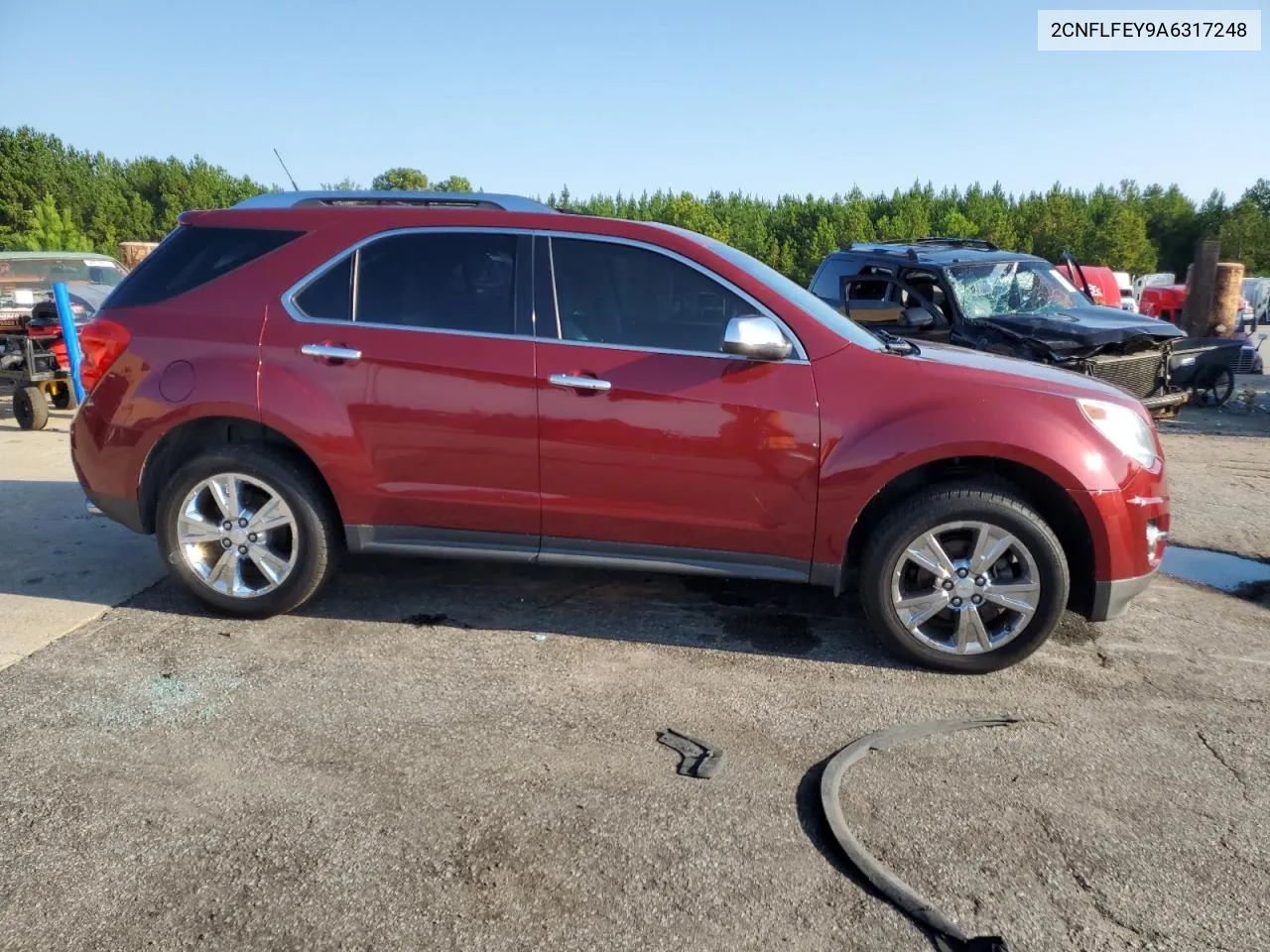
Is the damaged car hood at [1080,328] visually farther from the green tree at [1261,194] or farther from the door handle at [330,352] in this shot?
the green tree at [1261,194]

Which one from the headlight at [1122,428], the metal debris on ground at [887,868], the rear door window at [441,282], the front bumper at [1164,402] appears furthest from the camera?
the front bumper at [1164,402]

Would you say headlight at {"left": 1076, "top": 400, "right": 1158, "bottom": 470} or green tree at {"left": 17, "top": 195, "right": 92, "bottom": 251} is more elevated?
green tree at {"left": 17, "top": 195, "right": 92, "bottom": 251}

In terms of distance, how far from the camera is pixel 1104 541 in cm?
381

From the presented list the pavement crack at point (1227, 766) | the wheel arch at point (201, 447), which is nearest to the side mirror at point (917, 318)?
the pavement crack at point (1227, 766)

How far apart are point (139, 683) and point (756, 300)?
301cm

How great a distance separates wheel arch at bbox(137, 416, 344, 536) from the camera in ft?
14.2

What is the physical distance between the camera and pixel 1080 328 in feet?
25.6

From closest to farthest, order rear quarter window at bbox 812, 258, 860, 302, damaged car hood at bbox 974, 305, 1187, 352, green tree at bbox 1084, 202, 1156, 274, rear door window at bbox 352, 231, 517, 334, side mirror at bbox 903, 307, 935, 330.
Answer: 1. rear door window at bbox 352, 231, 517, 334
2. damaged car hood at bbox 974, 305, 1187, 352
3. side mirror at bbox 903, 307, 935, 330
4. rear quarter window at bbox 812, 258, 860, 302
5. green tree at bbox 1084, 202, 1156, 274

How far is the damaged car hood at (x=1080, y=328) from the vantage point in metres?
7.68

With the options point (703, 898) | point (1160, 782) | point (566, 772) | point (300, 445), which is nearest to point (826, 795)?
point (703, 898)

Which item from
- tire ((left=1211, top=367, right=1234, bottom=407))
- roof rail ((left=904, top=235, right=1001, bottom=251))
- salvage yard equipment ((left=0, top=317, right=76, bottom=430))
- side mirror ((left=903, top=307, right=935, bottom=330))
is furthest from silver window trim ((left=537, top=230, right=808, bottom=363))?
tire ((left=1211, top=367, right=1234, bottom=407))

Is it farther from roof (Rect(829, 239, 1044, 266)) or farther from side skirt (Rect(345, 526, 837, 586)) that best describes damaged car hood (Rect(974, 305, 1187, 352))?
side skirt (Rect(345, 526, 837, 586))

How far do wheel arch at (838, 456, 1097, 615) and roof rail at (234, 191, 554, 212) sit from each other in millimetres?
2061

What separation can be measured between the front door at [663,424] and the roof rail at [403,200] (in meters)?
0.47
